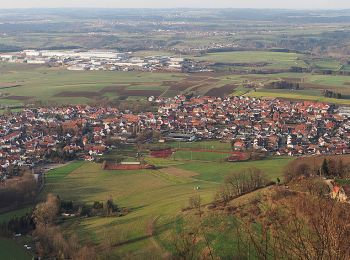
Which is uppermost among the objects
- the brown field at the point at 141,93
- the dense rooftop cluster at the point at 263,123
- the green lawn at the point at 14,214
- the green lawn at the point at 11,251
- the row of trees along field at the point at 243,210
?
the row of trees along field at the point at 243,210

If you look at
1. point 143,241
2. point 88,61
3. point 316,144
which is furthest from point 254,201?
point 88,61

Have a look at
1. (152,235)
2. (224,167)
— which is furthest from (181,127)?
(152,235)

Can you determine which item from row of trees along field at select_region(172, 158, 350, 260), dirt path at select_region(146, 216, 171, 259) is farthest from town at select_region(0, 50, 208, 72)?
dirt path at select_region(146, 216, 171, 259)

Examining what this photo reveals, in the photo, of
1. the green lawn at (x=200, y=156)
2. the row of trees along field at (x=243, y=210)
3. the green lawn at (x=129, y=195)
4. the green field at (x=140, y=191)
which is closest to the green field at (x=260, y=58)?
the green lawn at (x=200, y=156)

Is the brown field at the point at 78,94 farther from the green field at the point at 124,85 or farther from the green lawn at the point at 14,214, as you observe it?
the green lawn at the point at 14,214

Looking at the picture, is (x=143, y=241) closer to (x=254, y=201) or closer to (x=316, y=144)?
(x=254, y=201)

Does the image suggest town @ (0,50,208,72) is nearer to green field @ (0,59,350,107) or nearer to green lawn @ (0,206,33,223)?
green field @ (0,59,350,107)
